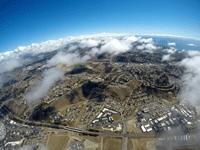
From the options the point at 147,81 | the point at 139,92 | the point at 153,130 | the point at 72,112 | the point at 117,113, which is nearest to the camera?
the point at 153,130

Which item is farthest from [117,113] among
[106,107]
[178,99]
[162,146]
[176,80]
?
[176,80]

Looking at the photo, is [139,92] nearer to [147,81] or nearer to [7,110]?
[147,81]

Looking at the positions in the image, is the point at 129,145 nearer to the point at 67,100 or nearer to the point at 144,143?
the point at 144,143

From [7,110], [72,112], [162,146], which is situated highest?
[162,146]

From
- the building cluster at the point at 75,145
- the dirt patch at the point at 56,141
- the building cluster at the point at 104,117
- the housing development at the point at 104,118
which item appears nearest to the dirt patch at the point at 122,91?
the housing development at the point at 104,118

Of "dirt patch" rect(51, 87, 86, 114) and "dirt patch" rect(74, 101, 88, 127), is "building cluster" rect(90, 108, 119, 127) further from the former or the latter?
"dirt patch" rect(51, 87, 86, 114)

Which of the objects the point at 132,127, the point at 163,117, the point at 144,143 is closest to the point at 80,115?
the point at 132,127

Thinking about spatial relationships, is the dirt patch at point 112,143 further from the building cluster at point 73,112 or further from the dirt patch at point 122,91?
the dirt patch at point 122,91
